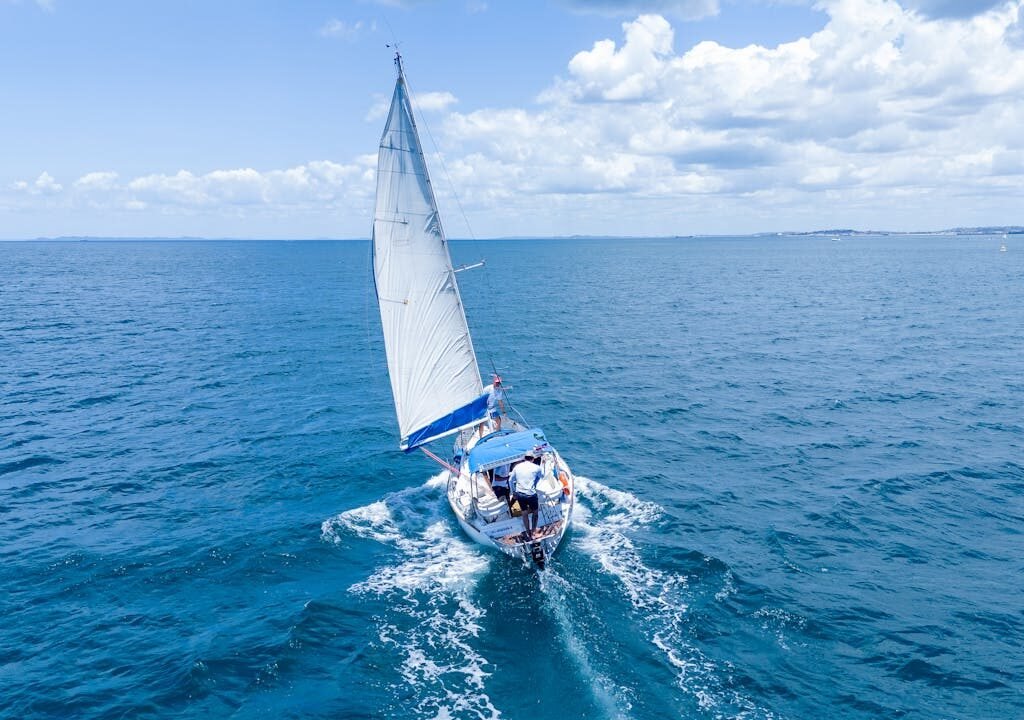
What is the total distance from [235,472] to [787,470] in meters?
37.8

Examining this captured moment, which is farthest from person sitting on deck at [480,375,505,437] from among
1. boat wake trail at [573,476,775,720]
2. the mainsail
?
boat wake trail at [573,476,775,720]

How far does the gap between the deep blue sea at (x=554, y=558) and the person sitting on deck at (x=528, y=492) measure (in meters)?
2.40

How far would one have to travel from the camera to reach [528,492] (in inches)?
1156

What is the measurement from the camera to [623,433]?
157 feet

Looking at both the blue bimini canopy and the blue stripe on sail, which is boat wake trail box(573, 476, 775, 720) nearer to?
the blue bimini canopy

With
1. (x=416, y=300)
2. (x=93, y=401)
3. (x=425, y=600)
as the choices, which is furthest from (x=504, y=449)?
(x=93, y=401)

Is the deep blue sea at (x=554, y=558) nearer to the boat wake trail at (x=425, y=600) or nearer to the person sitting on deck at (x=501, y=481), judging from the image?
the boat wake trail at (x=425, y=600)

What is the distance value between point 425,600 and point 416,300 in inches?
645

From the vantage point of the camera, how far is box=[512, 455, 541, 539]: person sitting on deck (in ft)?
95.9

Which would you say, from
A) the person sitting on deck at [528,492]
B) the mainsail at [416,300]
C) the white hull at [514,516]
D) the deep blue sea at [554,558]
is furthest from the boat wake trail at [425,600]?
the mainsail at [416,300]

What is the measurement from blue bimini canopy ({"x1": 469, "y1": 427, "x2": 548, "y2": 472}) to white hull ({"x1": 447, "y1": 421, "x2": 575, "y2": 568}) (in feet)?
4.05

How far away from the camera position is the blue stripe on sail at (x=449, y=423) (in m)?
35.9

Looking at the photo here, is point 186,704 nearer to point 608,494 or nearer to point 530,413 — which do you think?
point 608,494

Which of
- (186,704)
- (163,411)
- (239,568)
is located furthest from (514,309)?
(186,704)
